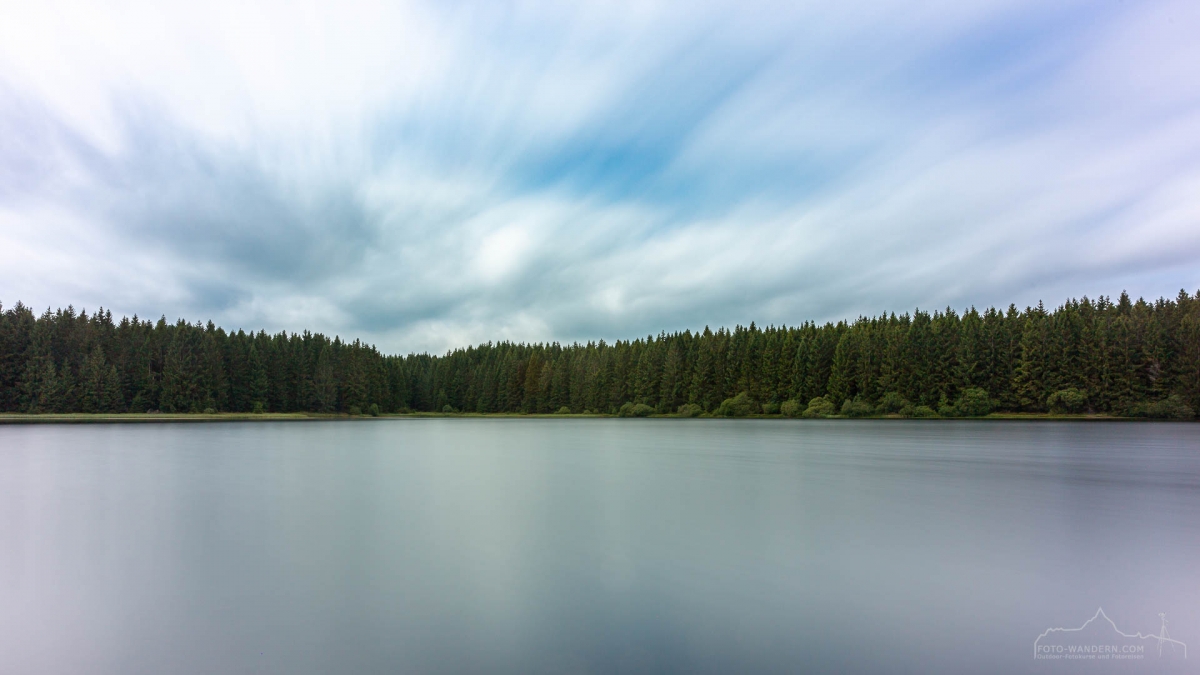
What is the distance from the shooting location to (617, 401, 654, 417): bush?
4023 inches

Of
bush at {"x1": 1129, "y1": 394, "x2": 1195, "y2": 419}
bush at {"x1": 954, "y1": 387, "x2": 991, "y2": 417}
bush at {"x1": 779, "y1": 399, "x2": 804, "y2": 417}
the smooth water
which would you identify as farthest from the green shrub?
the smooth water

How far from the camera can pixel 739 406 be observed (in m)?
93.7

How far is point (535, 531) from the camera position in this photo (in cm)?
Result: 1127

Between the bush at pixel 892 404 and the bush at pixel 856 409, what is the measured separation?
1364 mm

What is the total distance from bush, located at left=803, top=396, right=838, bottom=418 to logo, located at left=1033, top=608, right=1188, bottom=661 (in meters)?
83.6

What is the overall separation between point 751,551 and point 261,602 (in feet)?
22.0

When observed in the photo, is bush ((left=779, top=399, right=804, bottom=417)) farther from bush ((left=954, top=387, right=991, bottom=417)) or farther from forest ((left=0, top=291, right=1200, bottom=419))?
bush ((left=954, top=387, right=991, bottom=417))

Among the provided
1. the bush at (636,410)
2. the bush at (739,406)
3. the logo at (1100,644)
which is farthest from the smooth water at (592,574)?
the bush at (636,410)

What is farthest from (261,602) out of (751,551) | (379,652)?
(751,551)

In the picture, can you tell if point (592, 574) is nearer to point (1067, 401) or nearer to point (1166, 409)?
point (1067, 401)

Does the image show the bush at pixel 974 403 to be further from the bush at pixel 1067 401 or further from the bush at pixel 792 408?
the bush at pixel 792 408

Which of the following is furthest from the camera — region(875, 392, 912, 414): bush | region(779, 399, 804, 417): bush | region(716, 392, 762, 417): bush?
region(716, 392, 762, 417): bush

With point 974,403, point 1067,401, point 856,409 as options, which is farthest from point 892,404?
point 1067,401

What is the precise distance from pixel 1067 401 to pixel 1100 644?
85.4m
